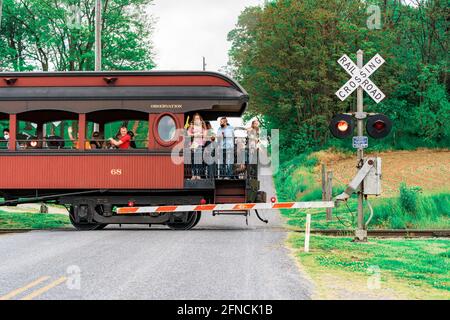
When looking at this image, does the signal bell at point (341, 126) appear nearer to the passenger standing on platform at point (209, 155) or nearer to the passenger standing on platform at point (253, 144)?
the passenger standing on platform at point (253, 144)

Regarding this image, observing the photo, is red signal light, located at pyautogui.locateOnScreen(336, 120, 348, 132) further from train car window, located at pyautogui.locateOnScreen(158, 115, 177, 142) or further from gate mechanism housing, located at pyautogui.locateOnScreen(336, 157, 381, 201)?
train car window, located at pyautogui.locateOnScreen(158, 115, 177, 142)

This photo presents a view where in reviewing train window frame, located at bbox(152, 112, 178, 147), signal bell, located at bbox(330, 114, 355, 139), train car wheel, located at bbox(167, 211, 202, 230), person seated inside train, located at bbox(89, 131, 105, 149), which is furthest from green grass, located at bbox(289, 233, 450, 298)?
person seated inside train, located at bbox(89, 131, 105, 149)

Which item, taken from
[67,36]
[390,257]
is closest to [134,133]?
[390,257]

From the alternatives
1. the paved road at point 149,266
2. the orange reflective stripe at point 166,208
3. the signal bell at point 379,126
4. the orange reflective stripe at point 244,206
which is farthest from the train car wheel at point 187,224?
the signal bell at point 379,126

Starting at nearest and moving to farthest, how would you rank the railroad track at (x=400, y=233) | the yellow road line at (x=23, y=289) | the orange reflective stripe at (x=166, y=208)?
the yellow road line at (x=23, y=289) → the railroad track at (x=400, y=233) → the orange reflective stripe at (x=166, y=208)

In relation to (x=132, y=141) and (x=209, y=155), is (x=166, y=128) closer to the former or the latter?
(x=132, y=141)

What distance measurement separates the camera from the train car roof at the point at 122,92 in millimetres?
16250

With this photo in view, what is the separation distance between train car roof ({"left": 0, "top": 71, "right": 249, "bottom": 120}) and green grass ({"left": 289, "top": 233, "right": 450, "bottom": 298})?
3.95 metres

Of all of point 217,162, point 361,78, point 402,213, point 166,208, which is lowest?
point 402,213

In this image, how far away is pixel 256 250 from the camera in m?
12.4

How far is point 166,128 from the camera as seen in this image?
16.4m

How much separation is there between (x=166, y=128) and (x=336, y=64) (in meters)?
23.3

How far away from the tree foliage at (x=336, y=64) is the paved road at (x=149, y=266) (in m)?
24.1

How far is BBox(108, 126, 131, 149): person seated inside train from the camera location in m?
16.6
